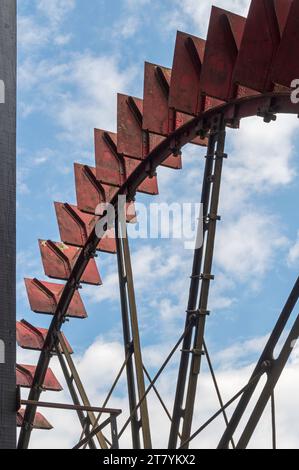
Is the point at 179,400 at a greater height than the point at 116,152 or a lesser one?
lesser

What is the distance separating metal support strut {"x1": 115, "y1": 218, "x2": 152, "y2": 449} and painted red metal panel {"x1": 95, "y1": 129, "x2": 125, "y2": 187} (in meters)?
1.00

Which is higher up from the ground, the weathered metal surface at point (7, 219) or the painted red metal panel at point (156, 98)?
the painted red metal panel at point (156, 98)

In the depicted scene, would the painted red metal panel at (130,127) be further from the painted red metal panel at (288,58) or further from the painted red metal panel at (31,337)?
the painted red metal panel at (31,337)

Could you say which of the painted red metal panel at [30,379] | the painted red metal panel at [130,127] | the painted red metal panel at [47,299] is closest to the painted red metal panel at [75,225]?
the painted red metal panel at [47,299]

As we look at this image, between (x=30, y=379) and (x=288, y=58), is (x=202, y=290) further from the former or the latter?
(x=30, y=379)

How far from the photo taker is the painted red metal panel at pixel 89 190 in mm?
21047

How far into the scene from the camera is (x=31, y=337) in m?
25.8

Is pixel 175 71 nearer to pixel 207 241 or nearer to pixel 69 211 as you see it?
pixel 207 241

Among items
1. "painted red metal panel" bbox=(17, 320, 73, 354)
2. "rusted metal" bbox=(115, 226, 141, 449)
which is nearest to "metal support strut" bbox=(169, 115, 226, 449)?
"rusted metal" bbox=(115, 226, 141, 449)

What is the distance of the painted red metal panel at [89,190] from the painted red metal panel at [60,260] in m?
2.18

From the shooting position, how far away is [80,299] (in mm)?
25406
